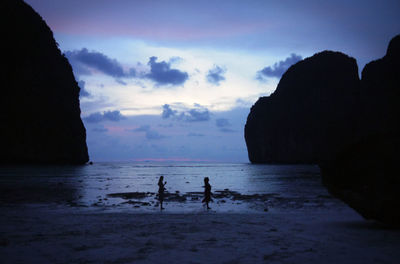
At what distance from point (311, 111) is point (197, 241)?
535 ft

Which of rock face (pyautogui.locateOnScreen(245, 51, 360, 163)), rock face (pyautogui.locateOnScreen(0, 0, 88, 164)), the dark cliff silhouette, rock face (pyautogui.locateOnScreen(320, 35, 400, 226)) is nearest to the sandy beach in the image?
rock face (pyautogui.locateOnScreen(320, 35, 400, 226))

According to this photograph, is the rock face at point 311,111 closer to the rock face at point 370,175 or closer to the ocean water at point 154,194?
the ocean water at point 154,194

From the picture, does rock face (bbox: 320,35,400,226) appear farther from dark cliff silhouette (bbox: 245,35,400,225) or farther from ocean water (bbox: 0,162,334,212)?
dark cliff silhouette (bbox: 245,35,400,225)

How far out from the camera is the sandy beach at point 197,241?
6660 millimetres

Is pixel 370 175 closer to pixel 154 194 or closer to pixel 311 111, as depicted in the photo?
pixel 154 194

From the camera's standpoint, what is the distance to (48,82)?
102 m

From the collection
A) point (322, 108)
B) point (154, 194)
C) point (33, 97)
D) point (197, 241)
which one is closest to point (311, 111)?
point (322, 108)

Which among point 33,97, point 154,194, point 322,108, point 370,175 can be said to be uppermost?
A: point 322,108

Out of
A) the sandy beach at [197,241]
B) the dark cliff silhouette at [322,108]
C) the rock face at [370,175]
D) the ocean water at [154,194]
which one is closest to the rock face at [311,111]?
the dark cliff silhouette at [322,108]

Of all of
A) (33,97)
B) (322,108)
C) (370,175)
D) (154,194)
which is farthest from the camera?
(322,108)

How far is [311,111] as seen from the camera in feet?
524

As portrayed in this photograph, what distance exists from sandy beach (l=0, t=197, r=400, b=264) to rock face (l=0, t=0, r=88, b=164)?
95.2 meters

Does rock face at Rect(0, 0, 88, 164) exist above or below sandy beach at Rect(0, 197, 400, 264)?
above

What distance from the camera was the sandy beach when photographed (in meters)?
6.66
